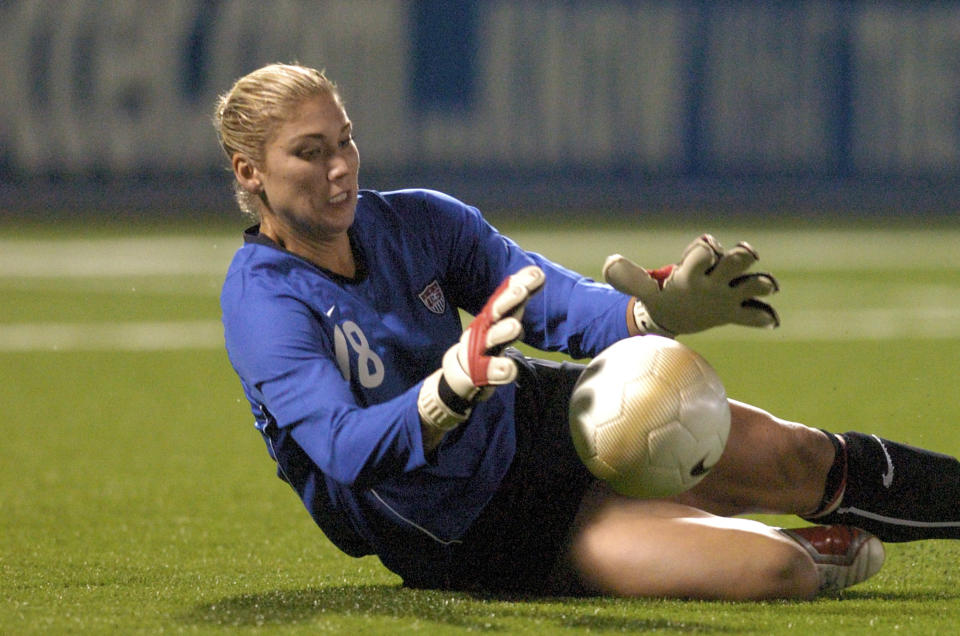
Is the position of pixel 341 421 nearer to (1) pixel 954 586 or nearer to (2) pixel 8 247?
(1) pixel 954 586

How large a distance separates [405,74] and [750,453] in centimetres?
1650

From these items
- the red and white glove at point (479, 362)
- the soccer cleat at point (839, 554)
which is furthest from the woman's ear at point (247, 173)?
the soccer cleat at point (839, 554)

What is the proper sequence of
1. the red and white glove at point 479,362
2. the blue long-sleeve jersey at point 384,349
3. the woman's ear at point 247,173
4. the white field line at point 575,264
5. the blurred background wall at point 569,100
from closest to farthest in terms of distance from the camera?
the red and white glove at point 479,362 < the blue long-sleeve jersey at point 384,349 < the woman's ear at point 247,173 < the white field line at point 575,264 < the blurred background wall at point 569,100

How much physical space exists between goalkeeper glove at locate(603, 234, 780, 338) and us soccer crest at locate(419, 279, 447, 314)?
457 mm

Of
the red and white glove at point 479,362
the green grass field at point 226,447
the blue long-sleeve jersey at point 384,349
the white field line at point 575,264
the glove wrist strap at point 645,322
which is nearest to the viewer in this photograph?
the red and white glove at point 479,362

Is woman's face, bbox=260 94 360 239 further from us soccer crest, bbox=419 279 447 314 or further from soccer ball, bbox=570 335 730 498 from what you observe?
soccer ball, bbox=570 335 730 498

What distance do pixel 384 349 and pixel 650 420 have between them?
2.21 feet

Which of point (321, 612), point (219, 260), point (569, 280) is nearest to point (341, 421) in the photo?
point (321, 612)

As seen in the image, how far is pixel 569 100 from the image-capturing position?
68.0 ft

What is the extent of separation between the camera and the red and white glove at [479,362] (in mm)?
3396

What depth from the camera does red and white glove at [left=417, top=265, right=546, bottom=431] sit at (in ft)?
11.1

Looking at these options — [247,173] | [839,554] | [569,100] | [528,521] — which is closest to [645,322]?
[528,521]

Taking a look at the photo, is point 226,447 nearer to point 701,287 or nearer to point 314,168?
point 314,168

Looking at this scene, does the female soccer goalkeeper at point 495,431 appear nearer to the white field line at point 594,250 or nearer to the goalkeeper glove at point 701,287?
the goalkeeper glove at point 701,287
